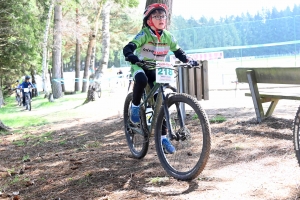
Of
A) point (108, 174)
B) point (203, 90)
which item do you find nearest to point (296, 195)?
point (108, 174)

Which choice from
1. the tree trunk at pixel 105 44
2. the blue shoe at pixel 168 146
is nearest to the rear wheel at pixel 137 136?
the blue shoe at pixel 168 146

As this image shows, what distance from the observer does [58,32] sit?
23688 millimetres

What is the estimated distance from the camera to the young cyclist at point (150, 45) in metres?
4.27

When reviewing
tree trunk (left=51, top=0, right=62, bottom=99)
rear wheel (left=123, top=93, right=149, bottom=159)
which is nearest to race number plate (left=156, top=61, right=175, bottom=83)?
rear wheel (left=123, top=93, right=149, bottom=159)

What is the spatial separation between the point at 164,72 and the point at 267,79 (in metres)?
2.93

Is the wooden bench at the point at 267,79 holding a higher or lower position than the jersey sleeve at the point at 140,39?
lower

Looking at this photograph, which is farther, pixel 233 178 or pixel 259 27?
pixel 259 27

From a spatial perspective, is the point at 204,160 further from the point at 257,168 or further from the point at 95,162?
the point at 95,162

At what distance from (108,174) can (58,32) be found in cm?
2073

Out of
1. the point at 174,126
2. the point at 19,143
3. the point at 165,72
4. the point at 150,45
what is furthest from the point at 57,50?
the point at 174,126

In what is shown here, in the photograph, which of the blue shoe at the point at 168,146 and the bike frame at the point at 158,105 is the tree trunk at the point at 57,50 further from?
the blue shoe at the point at 168,146

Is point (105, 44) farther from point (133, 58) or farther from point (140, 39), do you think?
point (133, 58)

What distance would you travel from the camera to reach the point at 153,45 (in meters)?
4.47

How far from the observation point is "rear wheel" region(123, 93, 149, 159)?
14.9 ft
